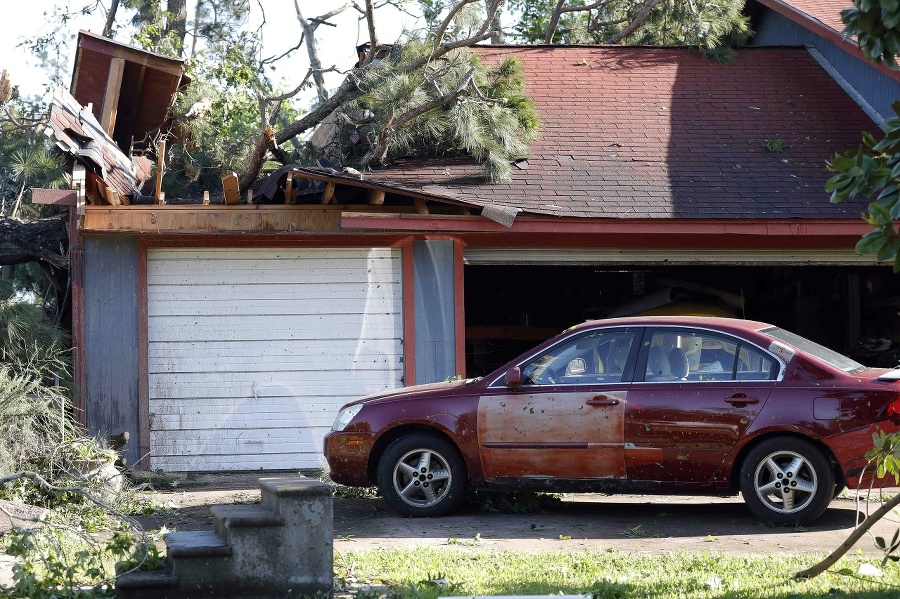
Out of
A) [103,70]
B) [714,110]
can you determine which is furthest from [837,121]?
[103,70]

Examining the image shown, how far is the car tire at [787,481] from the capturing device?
7.71m

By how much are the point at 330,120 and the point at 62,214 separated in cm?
395

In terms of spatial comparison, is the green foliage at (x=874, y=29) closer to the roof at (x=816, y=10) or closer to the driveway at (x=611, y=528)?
the driveway at (x=611, y=528)

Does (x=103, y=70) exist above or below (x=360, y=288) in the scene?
above

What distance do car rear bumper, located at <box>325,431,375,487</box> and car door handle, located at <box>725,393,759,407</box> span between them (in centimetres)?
293

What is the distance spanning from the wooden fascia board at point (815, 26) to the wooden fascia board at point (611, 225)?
108 inches

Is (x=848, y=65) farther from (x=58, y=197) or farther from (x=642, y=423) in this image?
(x=58, y=197)

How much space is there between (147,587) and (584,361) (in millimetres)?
4179

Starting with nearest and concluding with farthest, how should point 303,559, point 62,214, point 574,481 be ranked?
point 303,559 → point 574,481 → point 62,214

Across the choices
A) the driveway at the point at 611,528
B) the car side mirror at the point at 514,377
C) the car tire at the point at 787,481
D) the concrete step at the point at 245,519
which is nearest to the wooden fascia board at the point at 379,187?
the car side mirror at the point at 514,377

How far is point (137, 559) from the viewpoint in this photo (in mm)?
5820

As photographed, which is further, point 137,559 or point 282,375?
point 282,375

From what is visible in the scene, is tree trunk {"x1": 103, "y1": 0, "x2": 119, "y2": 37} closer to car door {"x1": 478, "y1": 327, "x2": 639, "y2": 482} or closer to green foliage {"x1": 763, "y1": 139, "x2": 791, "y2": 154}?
green foliage {"x1": 763, "y1": 139, "x2": 791, "y2": 154}

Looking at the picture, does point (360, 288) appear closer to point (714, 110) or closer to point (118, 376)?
point (118, 376)
